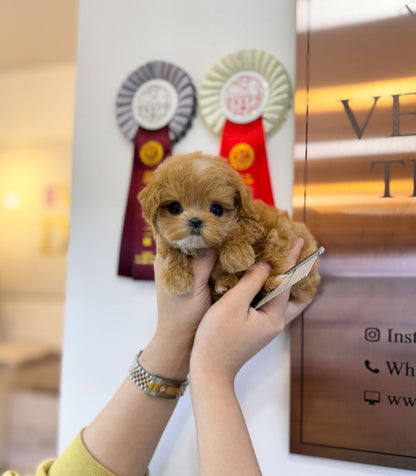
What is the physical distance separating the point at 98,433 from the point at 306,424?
42 cm

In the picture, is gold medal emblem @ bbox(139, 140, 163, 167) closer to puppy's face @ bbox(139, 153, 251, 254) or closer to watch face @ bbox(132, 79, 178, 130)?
watch face @ bbox(132, 79, 178, 130)

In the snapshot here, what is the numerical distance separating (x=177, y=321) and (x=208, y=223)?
0.71 ft

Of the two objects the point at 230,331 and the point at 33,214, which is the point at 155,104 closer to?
the point at 230,331

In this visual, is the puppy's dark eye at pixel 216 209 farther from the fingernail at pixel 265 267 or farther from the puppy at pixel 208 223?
the fingernail at pixel 265 267

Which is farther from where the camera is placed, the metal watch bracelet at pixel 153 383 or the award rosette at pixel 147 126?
the award rosette at pixel 147 126

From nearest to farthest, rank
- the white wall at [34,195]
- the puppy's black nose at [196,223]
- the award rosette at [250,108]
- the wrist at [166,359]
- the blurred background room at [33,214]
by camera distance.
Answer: the puppy's black nose at [196,223], the wrist at [166,359], the award rosette at [250,108], the blurred background room at [33,214], the white wall at [34,195]

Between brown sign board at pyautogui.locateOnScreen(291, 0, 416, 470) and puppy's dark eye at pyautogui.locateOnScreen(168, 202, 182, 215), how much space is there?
33 cm

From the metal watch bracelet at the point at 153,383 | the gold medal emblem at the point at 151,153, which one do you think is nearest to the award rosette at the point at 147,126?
the gold medal emblem at the point at 151,153

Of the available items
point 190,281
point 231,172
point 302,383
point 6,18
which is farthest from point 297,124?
point 6,18

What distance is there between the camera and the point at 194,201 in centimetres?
59

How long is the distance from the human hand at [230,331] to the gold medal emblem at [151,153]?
0.44 m

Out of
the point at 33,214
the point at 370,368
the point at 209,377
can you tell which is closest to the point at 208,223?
the point at 209,377

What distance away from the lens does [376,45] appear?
0.79 meters

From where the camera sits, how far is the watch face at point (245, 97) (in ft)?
2.87
